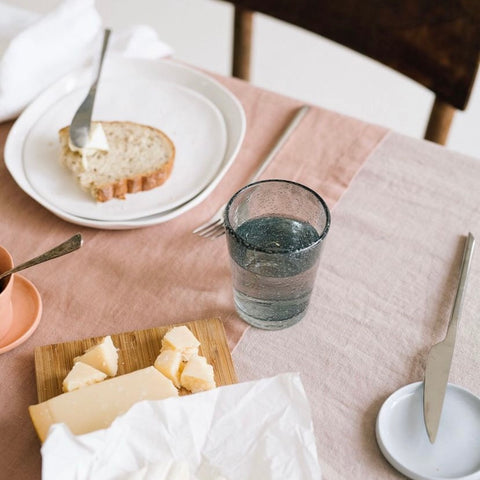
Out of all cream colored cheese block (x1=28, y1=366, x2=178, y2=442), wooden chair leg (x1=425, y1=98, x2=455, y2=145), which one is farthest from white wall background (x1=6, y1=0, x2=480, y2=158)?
cream colored cheese block (x1=28, y1=366, x2=178, y2=442)

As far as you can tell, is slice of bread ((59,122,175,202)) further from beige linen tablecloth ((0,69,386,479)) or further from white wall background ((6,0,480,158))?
white wall background ((6,0,480,158))

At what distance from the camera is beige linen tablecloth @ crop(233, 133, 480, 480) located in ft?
2.36

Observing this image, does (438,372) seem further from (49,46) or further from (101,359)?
(49,46)

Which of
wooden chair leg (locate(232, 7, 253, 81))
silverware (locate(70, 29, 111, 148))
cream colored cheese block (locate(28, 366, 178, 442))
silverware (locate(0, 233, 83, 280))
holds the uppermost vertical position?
silverware (locate(0, 233, 83, 280))

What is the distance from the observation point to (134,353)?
0.75m

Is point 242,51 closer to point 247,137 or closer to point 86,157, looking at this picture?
point 247,137

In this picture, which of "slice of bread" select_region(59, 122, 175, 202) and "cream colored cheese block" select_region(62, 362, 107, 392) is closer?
"cream colored cheese block" select_region(62, 362, 107, 392)

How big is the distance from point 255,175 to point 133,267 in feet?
0.77

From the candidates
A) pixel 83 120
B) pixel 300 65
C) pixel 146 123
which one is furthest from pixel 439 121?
pixel 300 65

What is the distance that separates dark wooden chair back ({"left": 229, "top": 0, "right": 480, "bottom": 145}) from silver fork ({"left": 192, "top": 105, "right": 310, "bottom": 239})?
22 centimetres

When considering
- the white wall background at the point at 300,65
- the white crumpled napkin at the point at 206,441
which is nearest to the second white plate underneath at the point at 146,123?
the white crumpled napkin at the point at 206,441

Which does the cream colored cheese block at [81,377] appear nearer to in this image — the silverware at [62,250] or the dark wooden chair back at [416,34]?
the silverware at [62,250]

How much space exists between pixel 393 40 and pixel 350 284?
0.56 m

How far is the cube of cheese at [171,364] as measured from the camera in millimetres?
707
